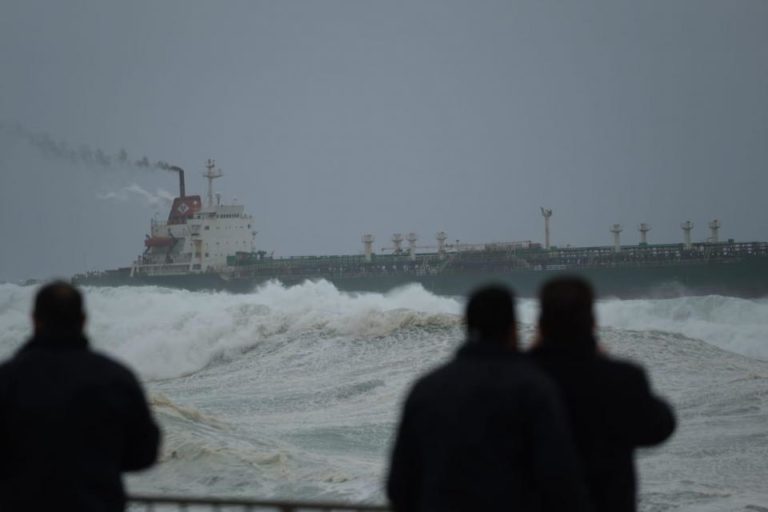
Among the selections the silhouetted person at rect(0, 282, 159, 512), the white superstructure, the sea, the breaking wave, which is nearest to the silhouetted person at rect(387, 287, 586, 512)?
the silhouetted person at rect(0, 282, 159, 512)

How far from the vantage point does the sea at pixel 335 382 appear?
1287 cm

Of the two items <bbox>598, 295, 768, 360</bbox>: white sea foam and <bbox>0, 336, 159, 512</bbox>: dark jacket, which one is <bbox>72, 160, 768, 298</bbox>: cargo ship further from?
<bbox>0, 336, 159, 512</bbox>: dark jacket

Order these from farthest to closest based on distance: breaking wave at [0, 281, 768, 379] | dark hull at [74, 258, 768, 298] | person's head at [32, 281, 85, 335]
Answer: dark hull at [74, 258, 768, 298]
breaking wave at [0, 281, 768, 379]
person's head at [32, 281, 85, 335]

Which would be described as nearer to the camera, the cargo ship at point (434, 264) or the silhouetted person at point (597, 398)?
the silhouetted person at point (597, 398)

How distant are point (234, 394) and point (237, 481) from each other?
11015 millimetres

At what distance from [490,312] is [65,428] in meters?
1.21

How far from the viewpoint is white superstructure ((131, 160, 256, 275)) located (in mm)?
70688

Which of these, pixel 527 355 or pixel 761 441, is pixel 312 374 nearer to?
pixel 761 441

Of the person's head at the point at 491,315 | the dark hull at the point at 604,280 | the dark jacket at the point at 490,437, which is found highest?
the person's head at the point at 491,315

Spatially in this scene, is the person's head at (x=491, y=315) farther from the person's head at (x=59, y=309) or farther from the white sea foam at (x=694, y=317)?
the white sea foam at (x=694, y=317)

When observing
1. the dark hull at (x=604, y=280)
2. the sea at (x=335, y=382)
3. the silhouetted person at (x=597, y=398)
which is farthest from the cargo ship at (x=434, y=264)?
the silhouetted person at (x=597, y=398)

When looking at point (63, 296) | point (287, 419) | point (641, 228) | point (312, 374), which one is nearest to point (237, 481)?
point (287, 419)

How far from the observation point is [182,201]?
250 ft

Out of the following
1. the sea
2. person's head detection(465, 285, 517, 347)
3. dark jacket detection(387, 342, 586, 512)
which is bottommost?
the sea
